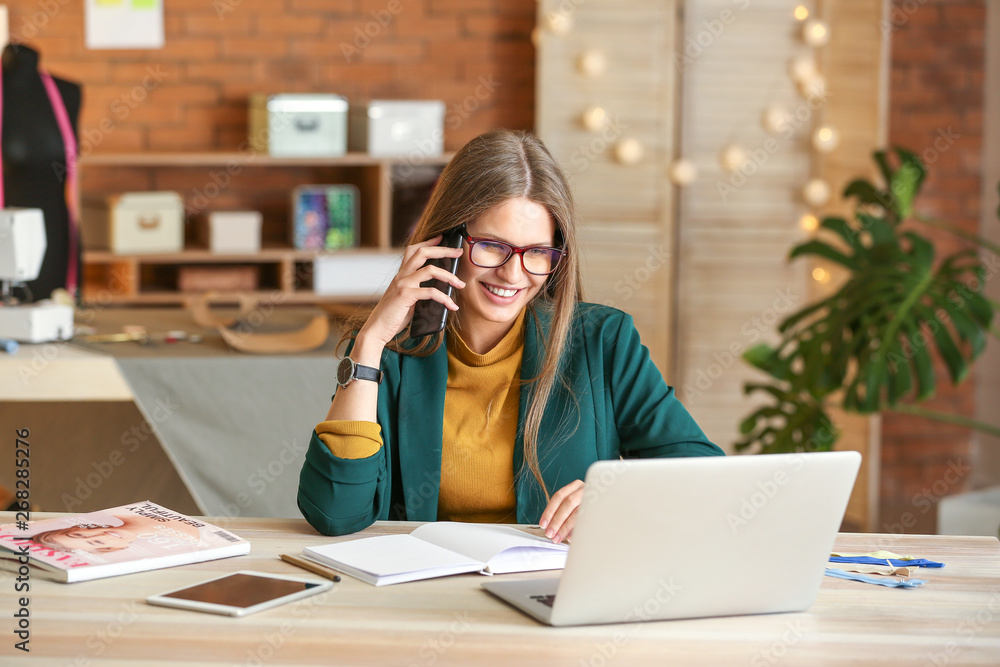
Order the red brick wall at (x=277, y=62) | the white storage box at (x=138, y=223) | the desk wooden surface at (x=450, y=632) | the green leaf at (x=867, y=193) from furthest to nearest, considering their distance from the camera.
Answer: the red brick wall at (x=277, y=62) < the white storage box at (x=138, y=223) < the green leaf at (x=867, y=193) < the desk wooden surface at (x=450, y=632)

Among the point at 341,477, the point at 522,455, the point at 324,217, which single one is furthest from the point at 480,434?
the point at 324,217

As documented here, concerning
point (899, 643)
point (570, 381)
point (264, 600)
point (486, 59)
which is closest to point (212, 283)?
point (486, 59)

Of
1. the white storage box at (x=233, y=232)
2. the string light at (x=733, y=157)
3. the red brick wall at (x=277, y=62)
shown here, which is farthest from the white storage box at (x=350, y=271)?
the string light at (x=733, y=157)

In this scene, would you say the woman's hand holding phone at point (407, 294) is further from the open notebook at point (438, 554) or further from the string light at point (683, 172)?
the string light at point (683, 172)

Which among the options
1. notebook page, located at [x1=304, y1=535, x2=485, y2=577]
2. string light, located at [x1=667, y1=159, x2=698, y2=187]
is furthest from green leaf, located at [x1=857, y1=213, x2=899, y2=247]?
notebook page, located at [x1=304, y1=535, x2=485, y2=577]

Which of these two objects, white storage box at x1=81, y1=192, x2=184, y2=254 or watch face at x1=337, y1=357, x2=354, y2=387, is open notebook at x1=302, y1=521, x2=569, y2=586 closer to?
watch face at x1=337, y1=357, x2=354, y2=387

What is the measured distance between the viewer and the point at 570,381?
1.72 m

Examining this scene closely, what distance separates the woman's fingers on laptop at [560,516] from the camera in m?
1.40

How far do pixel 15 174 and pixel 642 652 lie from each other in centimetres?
291

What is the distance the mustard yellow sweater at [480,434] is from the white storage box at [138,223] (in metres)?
2.64

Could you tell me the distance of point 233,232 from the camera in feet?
13.7

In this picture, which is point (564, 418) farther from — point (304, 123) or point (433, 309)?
point (304, 123)

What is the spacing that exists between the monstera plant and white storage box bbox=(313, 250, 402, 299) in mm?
1605

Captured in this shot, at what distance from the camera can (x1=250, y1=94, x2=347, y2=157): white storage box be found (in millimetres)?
4145
